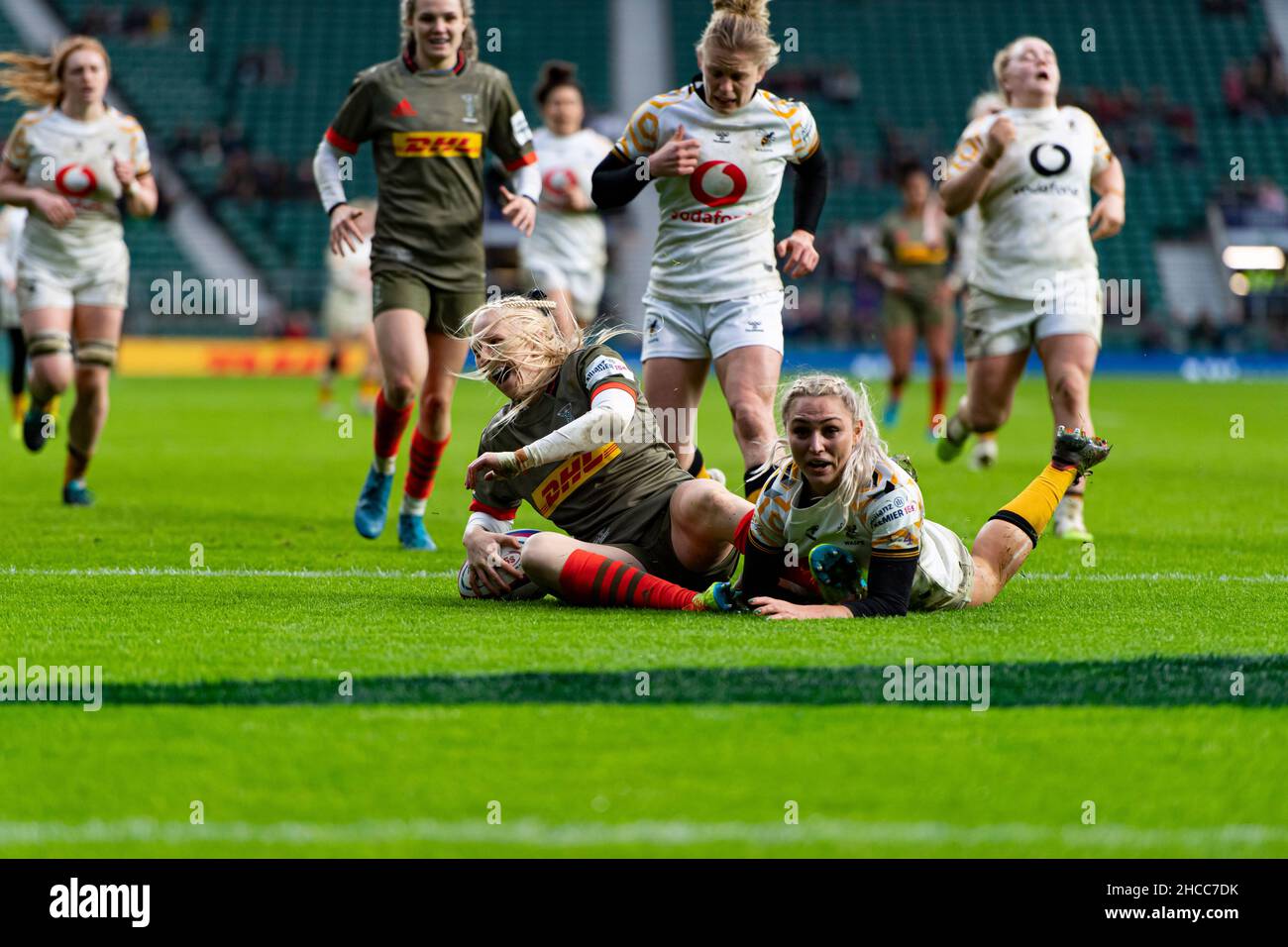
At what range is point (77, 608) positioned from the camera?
5805 millimetres

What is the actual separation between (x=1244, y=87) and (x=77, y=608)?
3701 centimetres

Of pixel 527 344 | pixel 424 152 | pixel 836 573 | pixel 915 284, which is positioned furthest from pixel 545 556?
pixel 915 284

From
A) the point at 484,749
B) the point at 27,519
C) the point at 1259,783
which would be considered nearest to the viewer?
the point at 1259,783

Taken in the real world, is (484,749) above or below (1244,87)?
below

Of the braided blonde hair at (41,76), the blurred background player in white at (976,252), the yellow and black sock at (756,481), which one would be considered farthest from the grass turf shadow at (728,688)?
the braided blonde hair at (41,76)

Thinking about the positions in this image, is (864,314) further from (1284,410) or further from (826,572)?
(826,572)

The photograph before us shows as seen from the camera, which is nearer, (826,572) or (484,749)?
(484,749)

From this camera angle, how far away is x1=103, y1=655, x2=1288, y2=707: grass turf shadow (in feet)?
13.9

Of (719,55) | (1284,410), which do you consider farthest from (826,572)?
(1284,410)

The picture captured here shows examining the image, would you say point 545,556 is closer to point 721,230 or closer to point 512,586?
point 512,586

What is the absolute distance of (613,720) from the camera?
401cm

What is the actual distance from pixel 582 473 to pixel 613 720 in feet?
6.61

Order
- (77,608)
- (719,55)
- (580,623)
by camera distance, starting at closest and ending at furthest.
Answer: (580,623) → (77,608) → (719,55)

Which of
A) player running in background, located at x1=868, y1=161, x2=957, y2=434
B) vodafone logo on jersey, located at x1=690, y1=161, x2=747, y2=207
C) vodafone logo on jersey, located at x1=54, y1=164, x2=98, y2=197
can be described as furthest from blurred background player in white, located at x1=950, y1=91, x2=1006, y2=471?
vodafone logo on jersey, located at x1=54, y1=164, x2=98, y2=197
